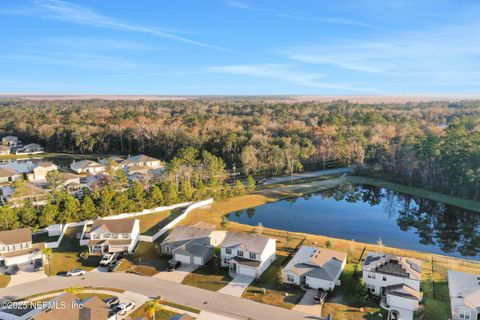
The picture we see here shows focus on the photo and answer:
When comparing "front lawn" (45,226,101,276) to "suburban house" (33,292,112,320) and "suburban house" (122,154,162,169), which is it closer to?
"suburban house" (33,292,112,320)

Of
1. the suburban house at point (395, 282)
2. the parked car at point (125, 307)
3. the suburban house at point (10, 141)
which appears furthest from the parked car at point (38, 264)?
the suburban house at point (10, 141)

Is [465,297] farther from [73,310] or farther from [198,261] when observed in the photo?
[73,310]

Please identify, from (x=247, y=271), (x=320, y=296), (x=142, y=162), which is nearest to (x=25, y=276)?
(x=247, y=271)

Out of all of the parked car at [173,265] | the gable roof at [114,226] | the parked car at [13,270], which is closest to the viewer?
the parked car at [13,270]

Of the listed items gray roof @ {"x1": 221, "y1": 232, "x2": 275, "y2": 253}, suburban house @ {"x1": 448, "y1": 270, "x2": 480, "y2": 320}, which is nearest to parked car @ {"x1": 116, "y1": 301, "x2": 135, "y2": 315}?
gray roof @ {"x1": 221, "y1": 232, "x2": 275, "y2": 253}

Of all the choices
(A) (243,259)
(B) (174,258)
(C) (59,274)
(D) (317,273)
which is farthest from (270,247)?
(C) (59,274)

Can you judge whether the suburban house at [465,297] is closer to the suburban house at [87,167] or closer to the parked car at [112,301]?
the parked car at [112,301]
